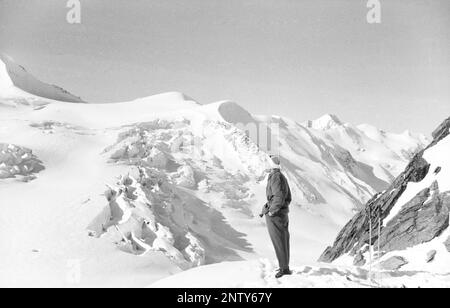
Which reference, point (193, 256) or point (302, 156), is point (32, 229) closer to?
point (193, 256)

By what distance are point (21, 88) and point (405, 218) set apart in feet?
174

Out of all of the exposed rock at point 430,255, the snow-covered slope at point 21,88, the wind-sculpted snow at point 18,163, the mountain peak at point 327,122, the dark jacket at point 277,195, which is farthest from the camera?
the mountain peak at point 327,122

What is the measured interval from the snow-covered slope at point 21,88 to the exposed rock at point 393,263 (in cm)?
4362

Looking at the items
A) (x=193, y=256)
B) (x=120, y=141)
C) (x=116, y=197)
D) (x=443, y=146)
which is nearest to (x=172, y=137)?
(x=120, y=141)

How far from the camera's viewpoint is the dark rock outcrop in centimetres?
1351

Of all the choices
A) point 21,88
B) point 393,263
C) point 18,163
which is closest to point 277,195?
point 393,263

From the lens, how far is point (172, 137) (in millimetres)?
41469

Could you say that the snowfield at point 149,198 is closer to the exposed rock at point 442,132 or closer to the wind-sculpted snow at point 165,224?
the wind-sculpted snow at point 165,224

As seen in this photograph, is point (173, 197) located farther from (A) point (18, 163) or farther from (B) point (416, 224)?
(B) point (416, 224)

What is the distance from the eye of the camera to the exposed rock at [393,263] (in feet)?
40.8

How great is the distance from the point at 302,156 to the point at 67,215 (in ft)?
117

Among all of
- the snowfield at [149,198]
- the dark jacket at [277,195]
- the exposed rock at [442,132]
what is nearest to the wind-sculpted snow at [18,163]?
the snowfield at [149,198]

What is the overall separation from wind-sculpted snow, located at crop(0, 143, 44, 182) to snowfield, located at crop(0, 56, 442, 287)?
86 mm
